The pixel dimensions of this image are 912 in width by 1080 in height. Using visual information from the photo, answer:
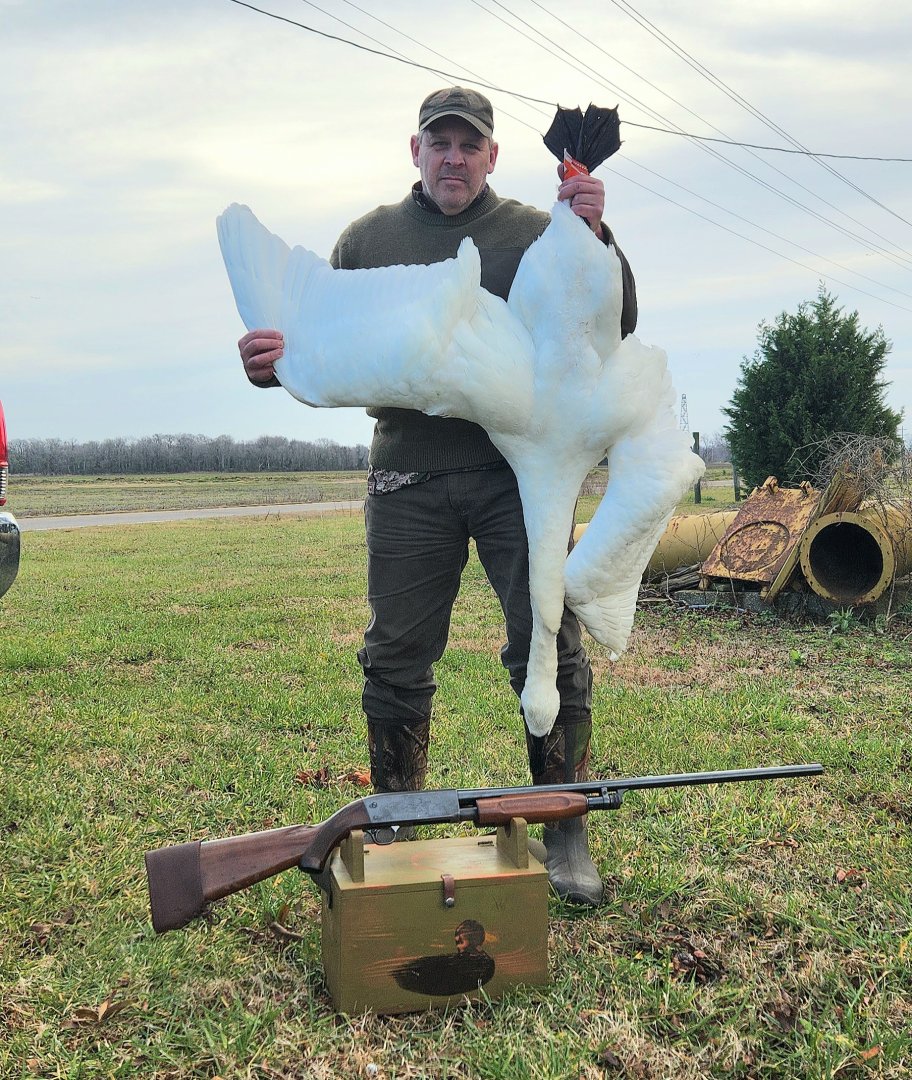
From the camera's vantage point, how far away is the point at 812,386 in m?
15.3

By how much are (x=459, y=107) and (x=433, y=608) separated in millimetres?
1759

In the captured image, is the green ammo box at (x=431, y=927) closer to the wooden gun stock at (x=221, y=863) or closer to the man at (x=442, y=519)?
the wooden gun stock at (x=221, y=863)

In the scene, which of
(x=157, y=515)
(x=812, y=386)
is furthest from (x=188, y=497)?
(x=812, y=386)

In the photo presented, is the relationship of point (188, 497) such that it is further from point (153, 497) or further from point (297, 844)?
point (297, 844)

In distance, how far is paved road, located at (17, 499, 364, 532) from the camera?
2069cm

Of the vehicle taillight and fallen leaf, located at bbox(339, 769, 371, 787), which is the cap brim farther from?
fallen leaf, located at bbox(339, 769, 371, 787)

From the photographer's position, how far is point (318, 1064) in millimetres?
2420

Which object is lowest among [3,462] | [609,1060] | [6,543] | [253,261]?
[609,1060]

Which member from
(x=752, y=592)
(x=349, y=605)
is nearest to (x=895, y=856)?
(x=752, y=592)

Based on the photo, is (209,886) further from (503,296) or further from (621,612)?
(503,296)

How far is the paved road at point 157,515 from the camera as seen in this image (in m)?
20.7

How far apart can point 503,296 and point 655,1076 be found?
2.43 metres

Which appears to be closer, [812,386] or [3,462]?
[3,462]

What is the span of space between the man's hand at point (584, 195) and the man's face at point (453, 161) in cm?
62
